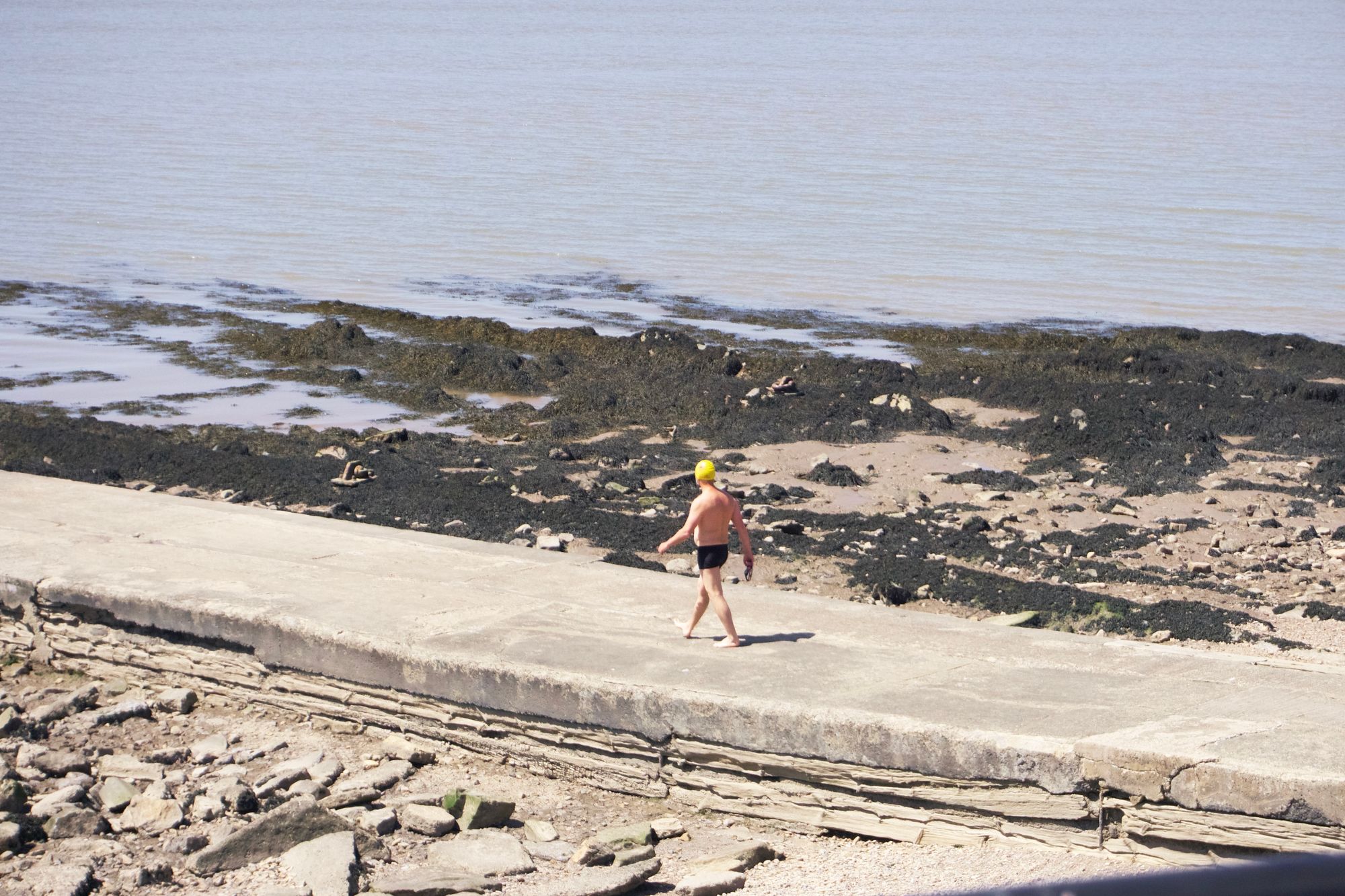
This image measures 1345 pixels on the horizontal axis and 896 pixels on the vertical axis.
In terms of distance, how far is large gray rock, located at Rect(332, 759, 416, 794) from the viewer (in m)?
6.55

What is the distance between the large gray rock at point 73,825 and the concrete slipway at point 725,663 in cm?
139

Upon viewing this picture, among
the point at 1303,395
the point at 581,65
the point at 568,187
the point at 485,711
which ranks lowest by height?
the point at 485,711

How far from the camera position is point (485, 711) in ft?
22.7

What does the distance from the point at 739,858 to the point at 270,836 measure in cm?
187

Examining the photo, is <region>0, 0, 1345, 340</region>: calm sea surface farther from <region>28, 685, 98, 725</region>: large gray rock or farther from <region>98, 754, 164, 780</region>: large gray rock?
<region>98, 754, 164, 780</region>: large gray rock

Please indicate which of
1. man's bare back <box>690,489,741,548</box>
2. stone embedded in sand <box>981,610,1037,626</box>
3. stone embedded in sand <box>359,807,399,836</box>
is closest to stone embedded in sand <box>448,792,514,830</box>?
stone embedded in sand <box>359,807,399,836</box>

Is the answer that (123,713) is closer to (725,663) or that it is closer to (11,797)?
(11,797)

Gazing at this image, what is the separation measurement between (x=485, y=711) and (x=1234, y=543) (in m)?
6.22

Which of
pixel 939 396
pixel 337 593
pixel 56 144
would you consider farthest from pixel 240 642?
pixel 56 144

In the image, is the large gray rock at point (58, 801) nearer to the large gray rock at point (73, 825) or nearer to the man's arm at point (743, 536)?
the large gray rock at point (73, 825)

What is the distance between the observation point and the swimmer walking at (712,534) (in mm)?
6574

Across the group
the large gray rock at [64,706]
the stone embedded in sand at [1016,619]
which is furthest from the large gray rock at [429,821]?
the stone embedded in sand at [1016,619]

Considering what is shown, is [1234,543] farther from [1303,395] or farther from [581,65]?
[581,65]

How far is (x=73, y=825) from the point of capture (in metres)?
6.18
